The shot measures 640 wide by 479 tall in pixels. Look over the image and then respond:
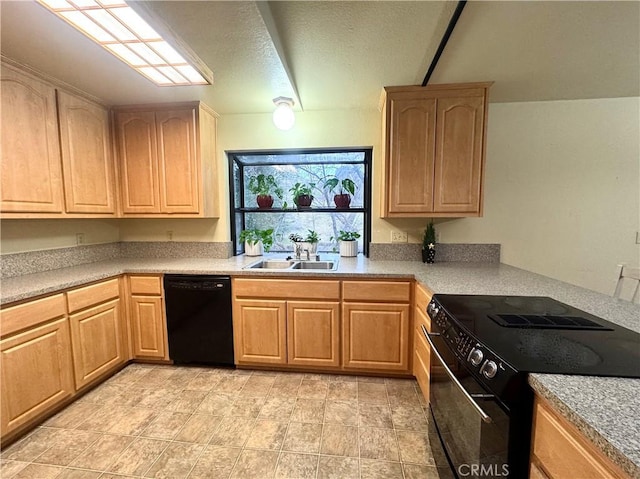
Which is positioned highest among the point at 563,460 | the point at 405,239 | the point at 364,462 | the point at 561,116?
the point at 561,116

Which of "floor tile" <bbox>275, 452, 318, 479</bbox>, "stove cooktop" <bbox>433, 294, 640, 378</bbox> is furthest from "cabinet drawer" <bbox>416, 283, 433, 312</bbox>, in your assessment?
"floor tile" <bbox>275, 452, 318, 479</bbox>

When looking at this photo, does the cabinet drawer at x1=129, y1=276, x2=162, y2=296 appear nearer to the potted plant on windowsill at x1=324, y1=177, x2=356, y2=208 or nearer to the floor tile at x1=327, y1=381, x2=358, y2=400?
the floor tile at x1=327, y1=381, x2=358, y2=400

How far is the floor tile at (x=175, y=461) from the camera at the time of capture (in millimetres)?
1390

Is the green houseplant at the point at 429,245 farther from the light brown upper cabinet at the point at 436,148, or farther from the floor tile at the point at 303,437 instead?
the floor tile at the point at 303,437

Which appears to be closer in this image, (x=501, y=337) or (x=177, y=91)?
(x=501, y=337)

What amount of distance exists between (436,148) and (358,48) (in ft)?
3.16

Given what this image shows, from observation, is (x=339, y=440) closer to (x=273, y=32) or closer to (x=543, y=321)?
(x=543, y=321)

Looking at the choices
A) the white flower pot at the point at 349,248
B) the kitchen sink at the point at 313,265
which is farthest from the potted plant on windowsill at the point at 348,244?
the kitchen sink at the point at 313,265

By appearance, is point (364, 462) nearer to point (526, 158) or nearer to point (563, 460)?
point (563, 460)

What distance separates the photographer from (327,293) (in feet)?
7.06

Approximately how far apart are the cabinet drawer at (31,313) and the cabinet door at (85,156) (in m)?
0.76

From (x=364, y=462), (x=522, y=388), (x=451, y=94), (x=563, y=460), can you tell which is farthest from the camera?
(x=451, y=94)

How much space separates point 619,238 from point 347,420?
8.79 ft

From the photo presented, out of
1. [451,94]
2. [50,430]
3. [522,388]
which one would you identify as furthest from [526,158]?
[50,430]
